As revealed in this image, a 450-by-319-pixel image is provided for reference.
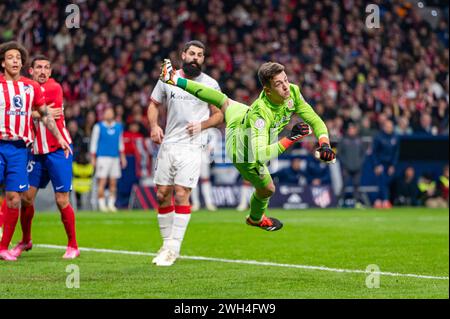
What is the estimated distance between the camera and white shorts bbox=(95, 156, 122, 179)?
72.7ft

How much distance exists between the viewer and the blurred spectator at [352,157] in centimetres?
2431

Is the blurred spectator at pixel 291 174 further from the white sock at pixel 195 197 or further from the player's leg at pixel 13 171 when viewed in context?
the player's leg at pixel 13 171

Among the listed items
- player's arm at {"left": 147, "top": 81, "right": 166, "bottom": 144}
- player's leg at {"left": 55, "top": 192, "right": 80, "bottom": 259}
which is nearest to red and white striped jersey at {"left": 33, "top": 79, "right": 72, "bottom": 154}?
player's leg at {"left": 55, "top": 192, "right": 80, "bottom": 259}

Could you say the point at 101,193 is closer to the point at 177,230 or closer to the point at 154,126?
the point at 177,230

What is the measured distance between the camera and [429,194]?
25.0 meters

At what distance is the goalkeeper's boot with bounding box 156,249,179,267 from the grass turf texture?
17 cm

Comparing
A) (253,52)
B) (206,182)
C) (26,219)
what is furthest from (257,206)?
(253,52)

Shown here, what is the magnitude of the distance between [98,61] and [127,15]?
2490 mm

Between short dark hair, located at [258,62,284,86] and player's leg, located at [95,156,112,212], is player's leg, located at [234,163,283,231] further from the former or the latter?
player's leg, located at [95,156,112,212]


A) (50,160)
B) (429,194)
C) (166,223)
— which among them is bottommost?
(429,194)

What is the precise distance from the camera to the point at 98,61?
25781 millimetres

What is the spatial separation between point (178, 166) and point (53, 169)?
1.50 m
